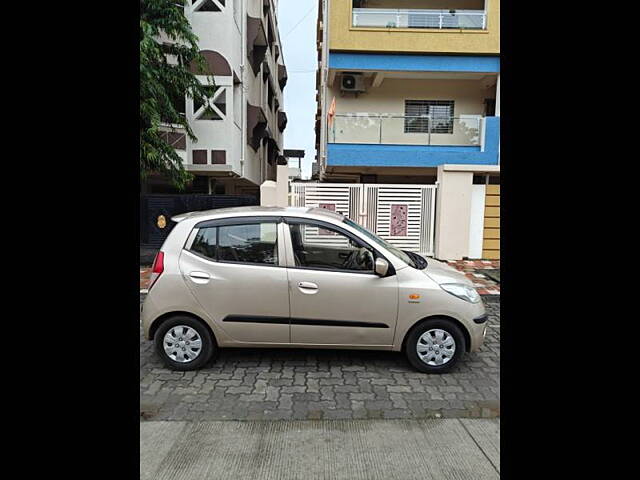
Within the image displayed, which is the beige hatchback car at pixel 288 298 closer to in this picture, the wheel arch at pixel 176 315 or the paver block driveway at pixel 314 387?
the wheel arch at pixel 176 315

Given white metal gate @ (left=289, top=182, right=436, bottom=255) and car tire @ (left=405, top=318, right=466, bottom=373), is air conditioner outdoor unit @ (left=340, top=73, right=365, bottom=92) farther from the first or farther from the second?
car tire @ (left=405, top=318, right=466, bottom=373)

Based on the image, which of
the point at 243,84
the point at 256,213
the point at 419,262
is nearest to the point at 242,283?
the point at 256,213

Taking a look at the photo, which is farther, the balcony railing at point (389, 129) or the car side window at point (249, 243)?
the balcony railing at point (389, 129)

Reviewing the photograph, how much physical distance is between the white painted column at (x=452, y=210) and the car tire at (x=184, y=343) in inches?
293

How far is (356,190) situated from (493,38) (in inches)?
275

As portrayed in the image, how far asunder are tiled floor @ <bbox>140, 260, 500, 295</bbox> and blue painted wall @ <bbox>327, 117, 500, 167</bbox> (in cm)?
353

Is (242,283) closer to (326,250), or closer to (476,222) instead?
(326,250)

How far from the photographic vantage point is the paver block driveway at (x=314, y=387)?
11.3 feet

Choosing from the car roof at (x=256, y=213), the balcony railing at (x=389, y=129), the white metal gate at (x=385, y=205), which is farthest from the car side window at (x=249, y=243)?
the balcony railing at (x=389, y=129)

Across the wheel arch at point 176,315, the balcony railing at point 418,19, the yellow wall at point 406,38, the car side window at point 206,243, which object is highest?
the balcony railing at point 418,19
